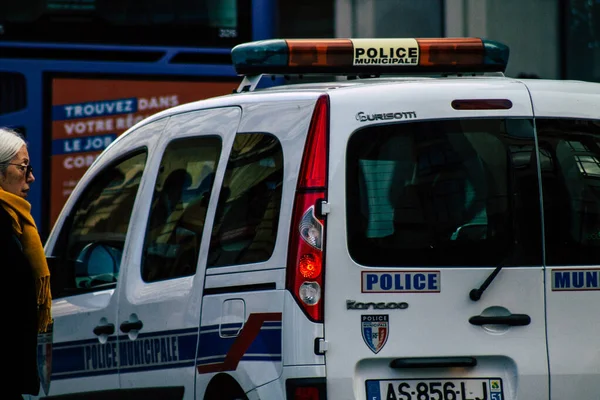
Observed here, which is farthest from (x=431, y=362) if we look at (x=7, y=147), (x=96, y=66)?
(x=96, y=66)

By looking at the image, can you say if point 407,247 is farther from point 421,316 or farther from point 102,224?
point 102,224

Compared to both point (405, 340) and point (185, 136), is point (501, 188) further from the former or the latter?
point (185, 136)

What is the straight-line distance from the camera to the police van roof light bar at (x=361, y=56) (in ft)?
20.0

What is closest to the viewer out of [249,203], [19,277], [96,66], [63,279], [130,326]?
[19,277]

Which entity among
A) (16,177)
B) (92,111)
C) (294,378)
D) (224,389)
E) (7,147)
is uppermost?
(92,111)

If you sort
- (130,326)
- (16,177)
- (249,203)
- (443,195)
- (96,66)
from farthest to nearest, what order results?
(96,66), (130,326), (249,203), (443,195), (16,177)

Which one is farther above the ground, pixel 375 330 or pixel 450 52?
pixel 450 52

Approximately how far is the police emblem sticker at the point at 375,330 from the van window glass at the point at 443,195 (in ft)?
0.66

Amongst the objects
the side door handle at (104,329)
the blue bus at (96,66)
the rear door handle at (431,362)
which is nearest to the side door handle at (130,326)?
the side door handle at (104,329)

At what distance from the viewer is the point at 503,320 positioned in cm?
521

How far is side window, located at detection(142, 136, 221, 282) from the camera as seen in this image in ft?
19.3

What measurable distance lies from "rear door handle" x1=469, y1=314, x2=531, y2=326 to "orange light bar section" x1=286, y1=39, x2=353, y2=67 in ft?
4.89

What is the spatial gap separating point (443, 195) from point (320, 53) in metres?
1.17

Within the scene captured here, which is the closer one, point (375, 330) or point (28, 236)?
point (28, 236)
